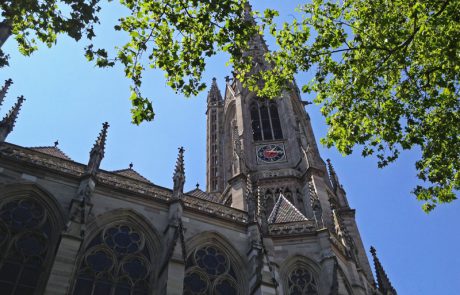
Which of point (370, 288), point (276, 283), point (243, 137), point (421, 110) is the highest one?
point (243, 137)

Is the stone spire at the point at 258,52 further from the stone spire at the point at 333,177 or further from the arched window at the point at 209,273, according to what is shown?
the arched window at the point at 209,273

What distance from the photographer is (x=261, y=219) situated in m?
17.3

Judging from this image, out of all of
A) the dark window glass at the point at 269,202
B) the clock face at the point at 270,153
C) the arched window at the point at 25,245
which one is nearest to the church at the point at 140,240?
the arched window at the point at 25,245

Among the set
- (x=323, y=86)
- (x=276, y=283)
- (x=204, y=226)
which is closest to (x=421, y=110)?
(x=323, y=86)

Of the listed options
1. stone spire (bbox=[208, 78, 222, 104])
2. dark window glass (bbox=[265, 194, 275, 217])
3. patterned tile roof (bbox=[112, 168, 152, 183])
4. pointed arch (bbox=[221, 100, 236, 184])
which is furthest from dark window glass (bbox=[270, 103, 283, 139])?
patterned tile roof (bbox=[112, 168, 152, 183])

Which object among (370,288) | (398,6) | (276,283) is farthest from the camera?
(370,288)

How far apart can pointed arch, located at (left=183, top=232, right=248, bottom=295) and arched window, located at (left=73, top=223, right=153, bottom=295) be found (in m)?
1.51

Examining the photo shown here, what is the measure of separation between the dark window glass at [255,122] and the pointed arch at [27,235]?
17417 millimetres

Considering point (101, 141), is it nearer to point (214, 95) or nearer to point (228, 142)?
point (228, 142)

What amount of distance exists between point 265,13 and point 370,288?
13.6m

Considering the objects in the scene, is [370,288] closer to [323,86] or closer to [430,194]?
[430,194]

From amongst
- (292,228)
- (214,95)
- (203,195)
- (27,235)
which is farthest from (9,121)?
(214,95)

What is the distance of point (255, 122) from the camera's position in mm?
30641

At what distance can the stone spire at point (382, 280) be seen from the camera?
18.8 m
